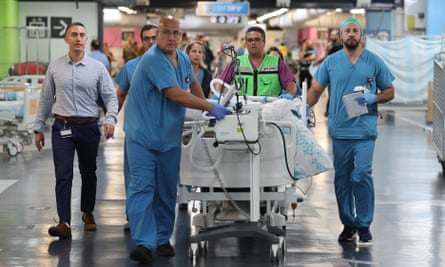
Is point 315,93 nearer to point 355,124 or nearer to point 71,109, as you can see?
point 355,124

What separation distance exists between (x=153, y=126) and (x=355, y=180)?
1.88m

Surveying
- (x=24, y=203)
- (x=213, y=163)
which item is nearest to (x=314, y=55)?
(x=24, y=203)

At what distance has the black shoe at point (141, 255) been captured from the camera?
8.14 meters

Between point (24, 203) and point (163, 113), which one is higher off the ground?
point (163, 113)

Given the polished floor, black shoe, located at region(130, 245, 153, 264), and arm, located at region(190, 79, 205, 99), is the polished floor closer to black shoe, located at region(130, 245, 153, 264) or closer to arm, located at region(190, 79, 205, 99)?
black shoe, located at region(130, 245, 153, 264)

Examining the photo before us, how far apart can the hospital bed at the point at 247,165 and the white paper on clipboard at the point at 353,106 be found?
0.41 meters

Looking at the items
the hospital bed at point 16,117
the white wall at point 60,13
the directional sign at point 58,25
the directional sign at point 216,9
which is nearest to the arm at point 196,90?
the hospital bed at point 16,117

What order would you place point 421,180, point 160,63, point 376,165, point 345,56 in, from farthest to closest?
point 376,165, point 421,180, point 345,56, point 160,63

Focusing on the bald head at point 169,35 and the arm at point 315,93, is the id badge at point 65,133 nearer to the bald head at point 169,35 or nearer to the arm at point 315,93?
the bald head at point 169,35

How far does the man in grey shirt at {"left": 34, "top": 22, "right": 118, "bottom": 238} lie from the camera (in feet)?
31.1

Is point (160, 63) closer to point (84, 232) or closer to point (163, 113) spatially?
point (163, 113)

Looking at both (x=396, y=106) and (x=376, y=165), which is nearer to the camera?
(x=376, y=165)

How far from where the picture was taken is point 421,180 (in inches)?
547

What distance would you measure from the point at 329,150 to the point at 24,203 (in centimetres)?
714
